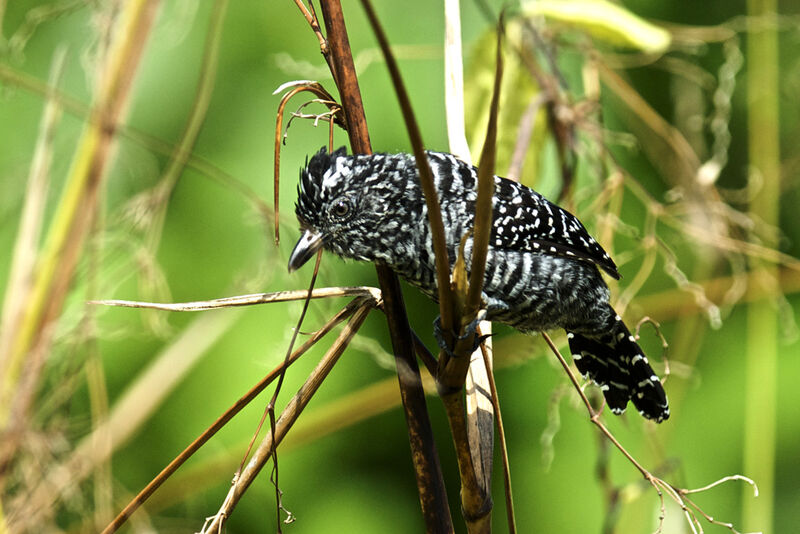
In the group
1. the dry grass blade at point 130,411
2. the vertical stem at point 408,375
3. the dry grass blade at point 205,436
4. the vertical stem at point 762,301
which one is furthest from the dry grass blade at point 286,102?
the vertical stem at point 762,301

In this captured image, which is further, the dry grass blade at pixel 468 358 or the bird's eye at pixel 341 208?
the bird's eye at pixel 341 208

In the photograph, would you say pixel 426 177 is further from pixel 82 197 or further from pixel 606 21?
pixel 606 21

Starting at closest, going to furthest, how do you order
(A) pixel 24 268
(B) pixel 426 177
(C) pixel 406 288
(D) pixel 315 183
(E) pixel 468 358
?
(B) pixel 426 177, (E) pixel 468 358, (A) pixel 24 268, (D) pixel 315 183, (C) pixel 406 288

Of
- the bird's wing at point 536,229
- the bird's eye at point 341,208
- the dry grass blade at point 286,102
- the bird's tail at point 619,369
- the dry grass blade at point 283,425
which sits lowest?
the bird's tail at point 619,369

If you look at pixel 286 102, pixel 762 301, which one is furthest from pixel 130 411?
pixel 762 301

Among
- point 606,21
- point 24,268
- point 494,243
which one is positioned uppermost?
point 606,21

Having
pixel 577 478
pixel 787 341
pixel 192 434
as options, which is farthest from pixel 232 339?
pixel 787 341

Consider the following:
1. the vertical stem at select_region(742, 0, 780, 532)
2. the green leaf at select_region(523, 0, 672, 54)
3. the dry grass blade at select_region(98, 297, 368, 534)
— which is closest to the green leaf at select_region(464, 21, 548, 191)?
the green leaf at select_region(523, 0, 672, 54)

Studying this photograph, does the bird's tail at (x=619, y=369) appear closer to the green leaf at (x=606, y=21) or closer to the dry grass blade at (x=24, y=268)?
the green leaf at (x=606, y=21)
